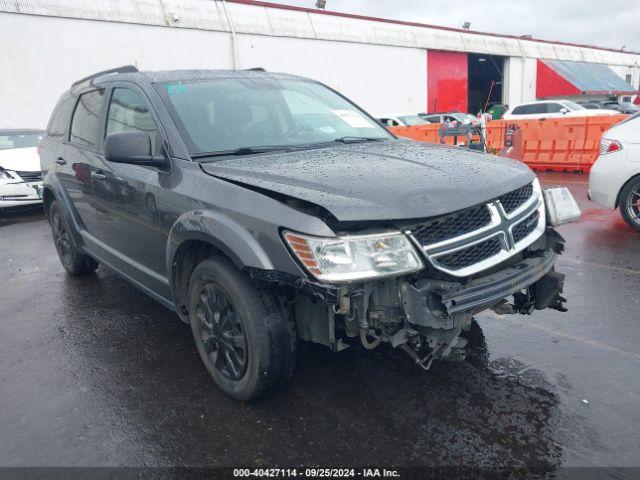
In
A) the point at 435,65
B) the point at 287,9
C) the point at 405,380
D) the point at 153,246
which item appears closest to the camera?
the point at 405,380

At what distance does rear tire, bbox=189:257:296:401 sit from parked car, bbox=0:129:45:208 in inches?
266

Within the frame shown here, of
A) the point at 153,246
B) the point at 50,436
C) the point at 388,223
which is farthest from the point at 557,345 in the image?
the point at 50,436

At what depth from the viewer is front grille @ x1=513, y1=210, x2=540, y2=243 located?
9.61 feet

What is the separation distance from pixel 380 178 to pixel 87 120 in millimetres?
3003

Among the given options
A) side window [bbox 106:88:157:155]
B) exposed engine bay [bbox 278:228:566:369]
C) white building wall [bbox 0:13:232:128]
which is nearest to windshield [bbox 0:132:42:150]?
side window [bbox 106:88:157:155]

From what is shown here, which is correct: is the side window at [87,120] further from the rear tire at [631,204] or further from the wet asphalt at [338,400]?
the rear tire at [631,204]

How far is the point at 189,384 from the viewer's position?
11.0 feet

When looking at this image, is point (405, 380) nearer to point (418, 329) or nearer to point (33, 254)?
point (418, 329)

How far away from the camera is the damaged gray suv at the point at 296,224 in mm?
2486

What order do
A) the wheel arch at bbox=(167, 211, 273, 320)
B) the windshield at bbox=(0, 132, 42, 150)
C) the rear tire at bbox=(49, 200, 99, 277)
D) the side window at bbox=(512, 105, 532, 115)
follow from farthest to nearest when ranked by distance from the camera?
the side window at bbox=(512, 105, 532, 115) → the windshield at bbox=(0, 132, 42, 150) → the rear tire at bbox=(49, 200, 99, 277) → the wheel arch at bbox=(167, 211, 273, 320)

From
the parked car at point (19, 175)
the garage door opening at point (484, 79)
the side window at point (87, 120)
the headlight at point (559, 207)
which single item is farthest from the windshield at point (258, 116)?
the garage door opening at point (484, 79)

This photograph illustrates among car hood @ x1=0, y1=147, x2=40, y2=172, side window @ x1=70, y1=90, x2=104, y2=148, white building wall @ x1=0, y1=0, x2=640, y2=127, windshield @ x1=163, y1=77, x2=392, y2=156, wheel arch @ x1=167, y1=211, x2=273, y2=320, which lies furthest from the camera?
white building wall @ x1=0, y1=0, x2=640, y2=127

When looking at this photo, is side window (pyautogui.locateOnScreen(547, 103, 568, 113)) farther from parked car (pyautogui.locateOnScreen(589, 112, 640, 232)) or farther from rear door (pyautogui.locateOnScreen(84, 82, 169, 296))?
rear door (pyautogui.locateOnScreen(84, 82, 169, 296))

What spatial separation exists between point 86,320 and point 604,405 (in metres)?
3.83
